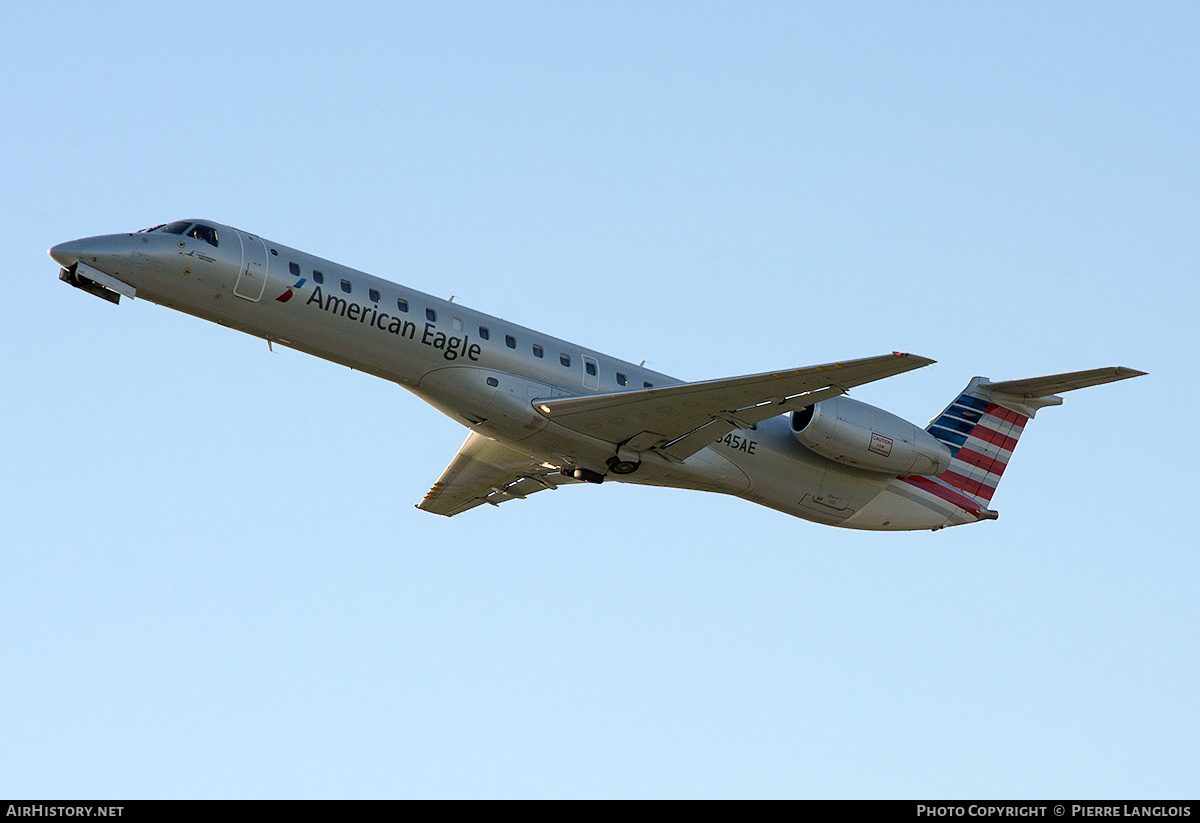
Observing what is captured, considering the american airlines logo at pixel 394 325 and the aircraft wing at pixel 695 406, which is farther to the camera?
the american airlines logo at pixel 394 325

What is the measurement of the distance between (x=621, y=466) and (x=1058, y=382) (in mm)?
7412

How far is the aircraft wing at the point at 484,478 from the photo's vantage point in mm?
24594

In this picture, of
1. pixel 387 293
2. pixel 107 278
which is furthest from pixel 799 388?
pixel 107 278

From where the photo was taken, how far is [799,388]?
19906mm

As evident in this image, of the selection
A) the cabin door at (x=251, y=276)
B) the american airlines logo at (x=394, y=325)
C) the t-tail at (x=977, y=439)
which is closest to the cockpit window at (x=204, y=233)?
the cabin door at (x=251, y=276)

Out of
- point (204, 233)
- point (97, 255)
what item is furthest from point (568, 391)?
point (97, 255)

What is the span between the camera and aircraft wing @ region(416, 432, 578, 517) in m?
24.6

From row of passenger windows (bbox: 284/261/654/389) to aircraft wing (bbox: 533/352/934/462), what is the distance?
848mm

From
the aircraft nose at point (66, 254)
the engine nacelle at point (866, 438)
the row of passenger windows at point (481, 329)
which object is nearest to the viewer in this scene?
the aircraft nose at point (66, 254)

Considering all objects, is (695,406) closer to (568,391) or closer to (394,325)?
(568,391)

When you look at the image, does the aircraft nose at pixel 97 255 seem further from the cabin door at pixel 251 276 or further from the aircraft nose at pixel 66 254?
the cabin door at pixel 251 276

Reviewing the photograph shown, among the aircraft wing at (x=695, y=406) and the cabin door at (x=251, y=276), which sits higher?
the cabin door at (x=251, y=276)

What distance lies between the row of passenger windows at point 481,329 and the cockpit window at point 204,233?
2.75ft
